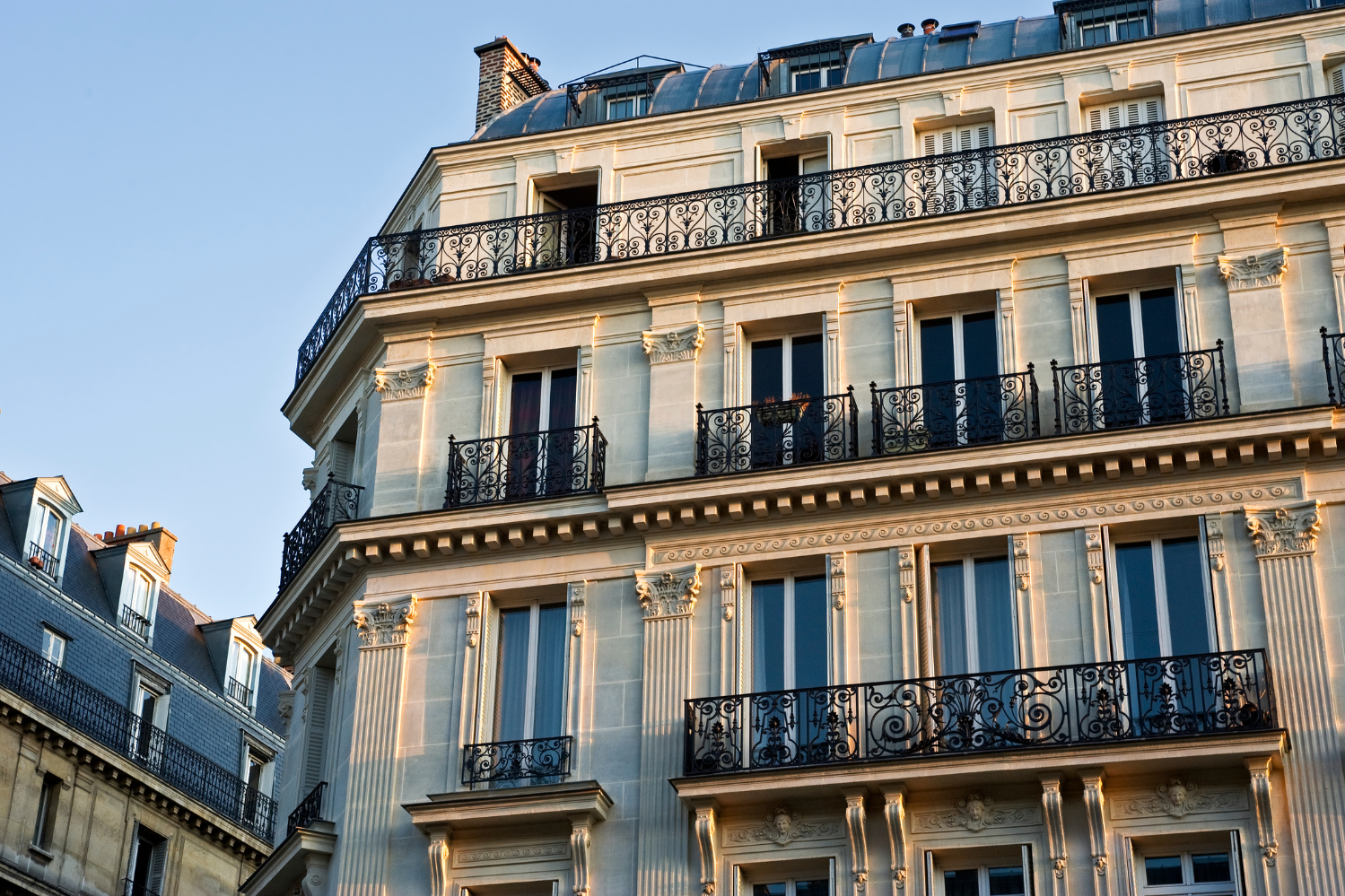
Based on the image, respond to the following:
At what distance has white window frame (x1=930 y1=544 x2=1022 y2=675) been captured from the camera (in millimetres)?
20344

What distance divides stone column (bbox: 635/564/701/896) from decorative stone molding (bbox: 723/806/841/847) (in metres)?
0.58

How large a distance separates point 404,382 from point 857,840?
7.94m

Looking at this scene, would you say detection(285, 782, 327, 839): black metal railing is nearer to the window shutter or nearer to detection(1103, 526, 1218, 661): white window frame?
the window shutter

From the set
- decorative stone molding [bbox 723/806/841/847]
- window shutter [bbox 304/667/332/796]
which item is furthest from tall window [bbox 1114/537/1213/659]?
window shutter [bbox 304/667/332/796]

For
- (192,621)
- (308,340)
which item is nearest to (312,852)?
(308,340)

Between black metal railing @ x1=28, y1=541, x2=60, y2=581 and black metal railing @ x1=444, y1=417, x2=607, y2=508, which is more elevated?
black metal railing @ x1=28, y1=541, x2=60, y2=581

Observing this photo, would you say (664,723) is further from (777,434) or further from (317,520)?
(317,520)

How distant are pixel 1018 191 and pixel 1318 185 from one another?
3.20 metres

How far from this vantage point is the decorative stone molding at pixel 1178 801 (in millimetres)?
18766

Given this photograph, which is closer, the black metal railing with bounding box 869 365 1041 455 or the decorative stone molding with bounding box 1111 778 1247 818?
the decorative stone molding with bounding box 1111 778 1247 818

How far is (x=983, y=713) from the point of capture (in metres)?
19.8

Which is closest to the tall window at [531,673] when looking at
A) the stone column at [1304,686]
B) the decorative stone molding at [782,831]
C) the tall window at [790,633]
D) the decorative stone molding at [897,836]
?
the tall window at [790,633]

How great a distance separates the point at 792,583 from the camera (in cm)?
2144

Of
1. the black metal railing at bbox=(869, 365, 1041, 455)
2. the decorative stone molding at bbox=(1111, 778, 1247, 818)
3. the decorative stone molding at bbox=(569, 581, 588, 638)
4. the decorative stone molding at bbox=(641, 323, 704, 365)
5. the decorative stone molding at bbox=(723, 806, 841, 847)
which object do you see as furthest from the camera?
the decorative stone molding at bbox=(641, 323, 704, 365)
